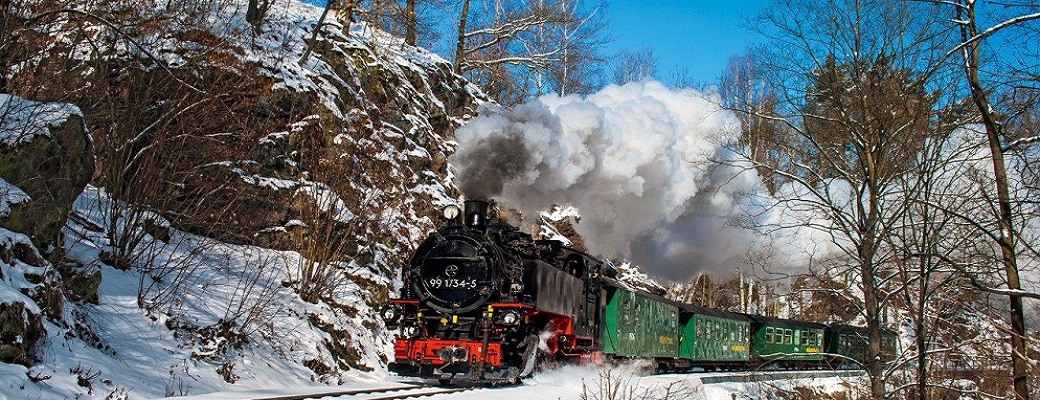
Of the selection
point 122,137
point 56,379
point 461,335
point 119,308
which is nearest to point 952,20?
point 461,335

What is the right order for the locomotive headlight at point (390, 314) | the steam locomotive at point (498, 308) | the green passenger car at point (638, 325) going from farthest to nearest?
the green passenger car at point (638, 325), the locomotive headlight at point (390, 314), the steam locomotive at point (498, 308)

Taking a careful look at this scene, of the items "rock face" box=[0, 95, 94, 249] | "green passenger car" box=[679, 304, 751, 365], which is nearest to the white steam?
"green passenger car" box=[679, 304, 751, 365]

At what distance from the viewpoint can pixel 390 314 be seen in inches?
548

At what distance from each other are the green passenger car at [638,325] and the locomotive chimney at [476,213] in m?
3.47

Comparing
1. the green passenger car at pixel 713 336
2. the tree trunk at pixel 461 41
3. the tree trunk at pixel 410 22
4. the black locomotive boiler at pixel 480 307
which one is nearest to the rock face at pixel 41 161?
the black locomotive boiler at pixel 480 307

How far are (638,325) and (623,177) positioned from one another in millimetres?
3311

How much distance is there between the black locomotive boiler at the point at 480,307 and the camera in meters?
12.9

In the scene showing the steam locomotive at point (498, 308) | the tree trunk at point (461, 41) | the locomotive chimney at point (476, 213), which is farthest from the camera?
the tree trunk at point (461, 41)

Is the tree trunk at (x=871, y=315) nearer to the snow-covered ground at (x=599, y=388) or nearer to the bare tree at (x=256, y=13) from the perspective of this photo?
the snow-covered ground at (x=599, y=388)

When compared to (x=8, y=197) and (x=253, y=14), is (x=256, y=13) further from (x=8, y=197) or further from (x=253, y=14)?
(x=8, y=197)

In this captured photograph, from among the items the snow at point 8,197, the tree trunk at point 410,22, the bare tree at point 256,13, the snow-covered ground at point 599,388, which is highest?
the tree trunk at point 410,22

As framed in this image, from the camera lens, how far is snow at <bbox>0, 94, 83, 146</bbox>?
33.4ft

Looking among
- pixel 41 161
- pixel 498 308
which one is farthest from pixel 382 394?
pixel 41 161

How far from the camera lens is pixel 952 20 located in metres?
8.06
